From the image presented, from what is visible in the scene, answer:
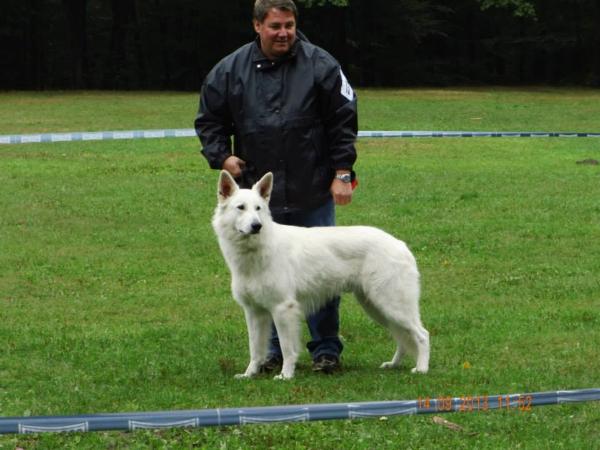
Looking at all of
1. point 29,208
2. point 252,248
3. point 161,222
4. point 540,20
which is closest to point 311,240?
point 252,248

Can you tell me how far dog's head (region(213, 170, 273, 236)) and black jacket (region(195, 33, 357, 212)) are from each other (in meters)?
0.37

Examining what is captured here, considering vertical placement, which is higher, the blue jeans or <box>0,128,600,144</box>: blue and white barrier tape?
the blue jeans

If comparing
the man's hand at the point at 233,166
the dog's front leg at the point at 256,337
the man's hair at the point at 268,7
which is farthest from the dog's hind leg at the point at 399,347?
the man's hair at the point at 268,7

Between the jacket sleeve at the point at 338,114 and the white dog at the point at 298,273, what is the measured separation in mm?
503

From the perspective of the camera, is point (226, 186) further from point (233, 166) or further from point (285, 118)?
point (285, 118)

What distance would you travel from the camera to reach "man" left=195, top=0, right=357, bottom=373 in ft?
24.0

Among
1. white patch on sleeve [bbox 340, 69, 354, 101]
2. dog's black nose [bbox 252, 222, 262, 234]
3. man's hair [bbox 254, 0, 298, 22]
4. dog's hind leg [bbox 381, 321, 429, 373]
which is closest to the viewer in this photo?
dog's black nose [bbox 252, 222, 262, 234]

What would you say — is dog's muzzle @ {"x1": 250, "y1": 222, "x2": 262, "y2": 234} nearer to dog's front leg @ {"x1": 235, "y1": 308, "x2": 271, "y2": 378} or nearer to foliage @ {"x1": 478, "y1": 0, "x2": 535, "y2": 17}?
dog's front leg @ {"x1": 235, "y1": 308, "x2": 271, "y2": 378}

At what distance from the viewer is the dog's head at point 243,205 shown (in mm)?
6965

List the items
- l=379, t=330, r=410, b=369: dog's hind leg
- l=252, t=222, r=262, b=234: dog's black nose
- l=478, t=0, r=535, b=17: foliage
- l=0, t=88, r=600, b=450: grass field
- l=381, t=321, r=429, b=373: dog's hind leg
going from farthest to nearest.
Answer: l=478, t=0, r=535, b=17: foliage → l=379, t=330, r=410, b=369: dog's hind leg → l=381, t=321, r=429, b=373: dog's hind leg → l=252, t=222, r=262, b=234: dog's black nose → l=0, t=88, r=600, b=450: grass field

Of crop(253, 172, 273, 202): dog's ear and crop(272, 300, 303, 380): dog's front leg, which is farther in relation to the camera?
crop(272, 300, 303, 380): dog's front leg

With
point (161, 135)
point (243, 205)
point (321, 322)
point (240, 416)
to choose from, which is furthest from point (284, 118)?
point (161, 135)
